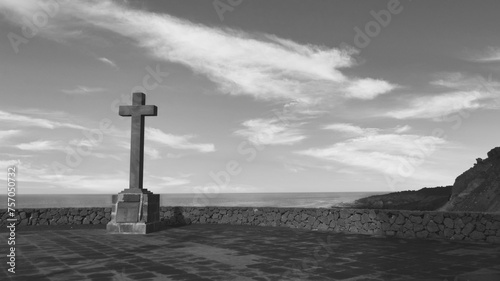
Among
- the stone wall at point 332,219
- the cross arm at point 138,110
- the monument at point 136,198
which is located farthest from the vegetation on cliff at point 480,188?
the cross arm at point 138,110

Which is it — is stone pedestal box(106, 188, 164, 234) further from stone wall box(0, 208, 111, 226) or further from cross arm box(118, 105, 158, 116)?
stone wall box(0, 208, 111, 226)

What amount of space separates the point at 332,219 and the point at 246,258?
5.93 m

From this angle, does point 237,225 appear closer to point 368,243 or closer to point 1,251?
point 368,243

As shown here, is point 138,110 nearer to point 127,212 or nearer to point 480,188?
point 127,212

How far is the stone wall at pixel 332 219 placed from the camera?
388 inches

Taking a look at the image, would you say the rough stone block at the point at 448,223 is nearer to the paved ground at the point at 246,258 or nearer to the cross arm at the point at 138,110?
the paved ground at the point at 246,258

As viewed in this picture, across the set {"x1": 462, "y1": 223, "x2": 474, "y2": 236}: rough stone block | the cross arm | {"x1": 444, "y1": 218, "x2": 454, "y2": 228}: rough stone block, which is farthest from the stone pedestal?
{"x1": 462, "y1": 223, "x2": 474, "y2": 236}: rough stone block

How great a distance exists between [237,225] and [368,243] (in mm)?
6052

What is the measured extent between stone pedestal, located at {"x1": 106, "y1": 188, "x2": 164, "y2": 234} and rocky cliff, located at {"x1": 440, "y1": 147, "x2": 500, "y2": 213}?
81.4 ft

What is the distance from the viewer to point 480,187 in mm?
34656

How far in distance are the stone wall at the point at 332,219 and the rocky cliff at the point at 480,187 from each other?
64.6 feet

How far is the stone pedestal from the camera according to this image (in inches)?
454

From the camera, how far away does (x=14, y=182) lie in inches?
299

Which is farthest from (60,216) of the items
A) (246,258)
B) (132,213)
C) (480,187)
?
(480,187)
